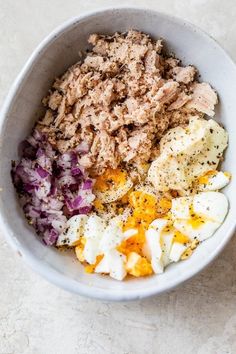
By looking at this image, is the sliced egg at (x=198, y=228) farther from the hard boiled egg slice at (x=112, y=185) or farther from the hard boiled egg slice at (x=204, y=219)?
the hard boiled egg slice at (x=112, y=185)

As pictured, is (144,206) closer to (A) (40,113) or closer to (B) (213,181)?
(B) (213,181)

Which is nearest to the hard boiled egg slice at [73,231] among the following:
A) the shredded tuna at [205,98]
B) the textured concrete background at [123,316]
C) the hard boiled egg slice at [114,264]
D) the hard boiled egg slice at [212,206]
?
the hard boiled egg slice at [114,264]

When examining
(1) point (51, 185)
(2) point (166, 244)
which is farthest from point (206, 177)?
(1) point (51, 185)

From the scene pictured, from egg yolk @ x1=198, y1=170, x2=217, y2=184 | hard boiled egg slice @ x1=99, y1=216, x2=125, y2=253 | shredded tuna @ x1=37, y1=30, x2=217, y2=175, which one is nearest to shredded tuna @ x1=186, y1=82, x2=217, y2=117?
shredded tuna @ x1=37, y1=30, x2=217, y2=175

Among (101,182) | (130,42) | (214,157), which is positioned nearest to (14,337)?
(101,182)

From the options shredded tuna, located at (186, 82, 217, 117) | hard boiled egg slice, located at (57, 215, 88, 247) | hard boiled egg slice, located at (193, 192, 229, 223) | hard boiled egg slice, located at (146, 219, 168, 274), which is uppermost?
shredded tuna, located at (186, 82, 217, 117)

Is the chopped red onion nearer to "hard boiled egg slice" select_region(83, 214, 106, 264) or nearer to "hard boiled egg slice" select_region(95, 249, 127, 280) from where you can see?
"hard boiled egg slice" select_region(83, 214, 106, 264)

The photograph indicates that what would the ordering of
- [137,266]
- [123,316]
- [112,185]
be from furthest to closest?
[123,316], [112,185], [137,266]
